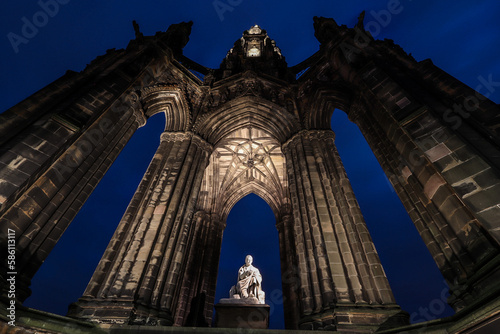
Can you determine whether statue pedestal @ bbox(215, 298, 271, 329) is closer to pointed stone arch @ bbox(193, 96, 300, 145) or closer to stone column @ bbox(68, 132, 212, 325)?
stone column @ bbox(68, 132, 212, 325)

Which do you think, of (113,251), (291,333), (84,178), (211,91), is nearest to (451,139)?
(291,333)

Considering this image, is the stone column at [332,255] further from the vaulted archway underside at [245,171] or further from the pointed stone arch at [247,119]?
the vaulted archway underside at [245,171]

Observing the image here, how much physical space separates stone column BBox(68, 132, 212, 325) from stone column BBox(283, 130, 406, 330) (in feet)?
11.8

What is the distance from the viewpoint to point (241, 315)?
6.68m

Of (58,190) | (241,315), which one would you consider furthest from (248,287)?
(58,190)

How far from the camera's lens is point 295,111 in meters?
12.1

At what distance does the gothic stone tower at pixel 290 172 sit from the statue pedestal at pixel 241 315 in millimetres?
1030

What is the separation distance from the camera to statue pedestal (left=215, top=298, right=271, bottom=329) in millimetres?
6539

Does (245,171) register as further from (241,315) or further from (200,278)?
(241,315)

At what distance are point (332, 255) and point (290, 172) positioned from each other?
153 inches

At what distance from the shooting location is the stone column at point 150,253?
5.98m

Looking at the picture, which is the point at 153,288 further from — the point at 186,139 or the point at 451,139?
the point at 451,139

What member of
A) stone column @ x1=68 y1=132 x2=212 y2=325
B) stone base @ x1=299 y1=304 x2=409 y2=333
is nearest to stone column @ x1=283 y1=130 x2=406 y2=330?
stone base @ x1=299 y1=304 x2=409 y2=333

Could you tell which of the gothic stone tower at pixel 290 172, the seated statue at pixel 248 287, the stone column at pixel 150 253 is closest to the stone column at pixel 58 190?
the gothic stone tower at pixel 290 172
